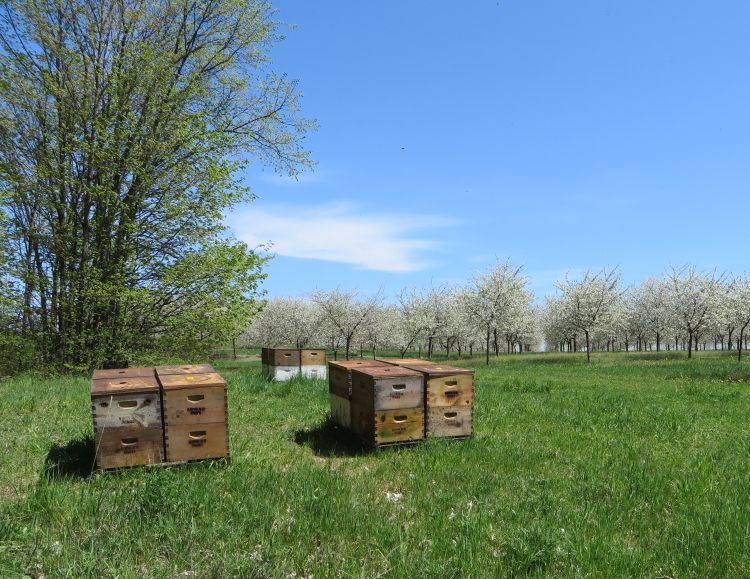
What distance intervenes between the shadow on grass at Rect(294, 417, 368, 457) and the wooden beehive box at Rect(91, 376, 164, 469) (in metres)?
2.49

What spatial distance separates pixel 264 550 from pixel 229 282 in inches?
638

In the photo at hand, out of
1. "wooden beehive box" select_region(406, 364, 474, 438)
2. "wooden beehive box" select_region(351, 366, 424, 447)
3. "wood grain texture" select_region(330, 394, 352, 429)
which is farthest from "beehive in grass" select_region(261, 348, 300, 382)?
"wooden beehive box" select_region(406, 364, 474, 438)

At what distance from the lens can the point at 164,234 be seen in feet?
64.0

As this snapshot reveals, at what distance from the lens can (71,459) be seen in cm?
680

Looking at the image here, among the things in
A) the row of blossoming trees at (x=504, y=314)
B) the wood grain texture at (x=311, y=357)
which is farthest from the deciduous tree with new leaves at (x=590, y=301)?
the wood grain texture at (x=311, y=357)

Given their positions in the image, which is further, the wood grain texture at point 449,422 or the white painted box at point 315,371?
the white painted box at point 315,371

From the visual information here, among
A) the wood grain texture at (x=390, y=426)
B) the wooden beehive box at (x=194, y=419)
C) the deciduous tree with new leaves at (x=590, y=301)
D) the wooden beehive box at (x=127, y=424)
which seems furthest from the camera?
the deciduous tree with new leaves at (x=590, y=301)

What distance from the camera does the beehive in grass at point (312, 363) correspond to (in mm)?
15977

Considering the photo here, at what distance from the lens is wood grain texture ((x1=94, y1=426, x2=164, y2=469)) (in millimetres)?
6184

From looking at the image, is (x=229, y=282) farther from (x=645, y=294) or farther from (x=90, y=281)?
(x=645, y=294)

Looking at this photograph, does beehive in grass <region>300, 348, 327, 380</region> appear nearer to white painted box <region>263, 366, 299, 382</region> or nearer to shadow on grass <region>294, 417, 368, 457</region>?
white painted box <region>263, 366, 299, 382</region>

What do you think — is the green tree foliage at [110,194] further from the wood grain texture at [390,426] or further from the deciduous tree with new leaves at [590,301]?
the deciduous tree with new leaves at [590,301]

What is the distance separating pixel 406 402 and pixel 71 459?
4848 mm

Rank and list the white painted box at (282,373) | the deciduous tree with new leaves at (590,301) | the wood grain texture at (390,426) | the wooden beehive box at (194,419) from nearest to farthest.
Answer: the wooden beehive box at (194,419) → the wood grain texture at (390,426) → the white painted box at (282,373) → the deciduous tree with new leaves at (590,301)
